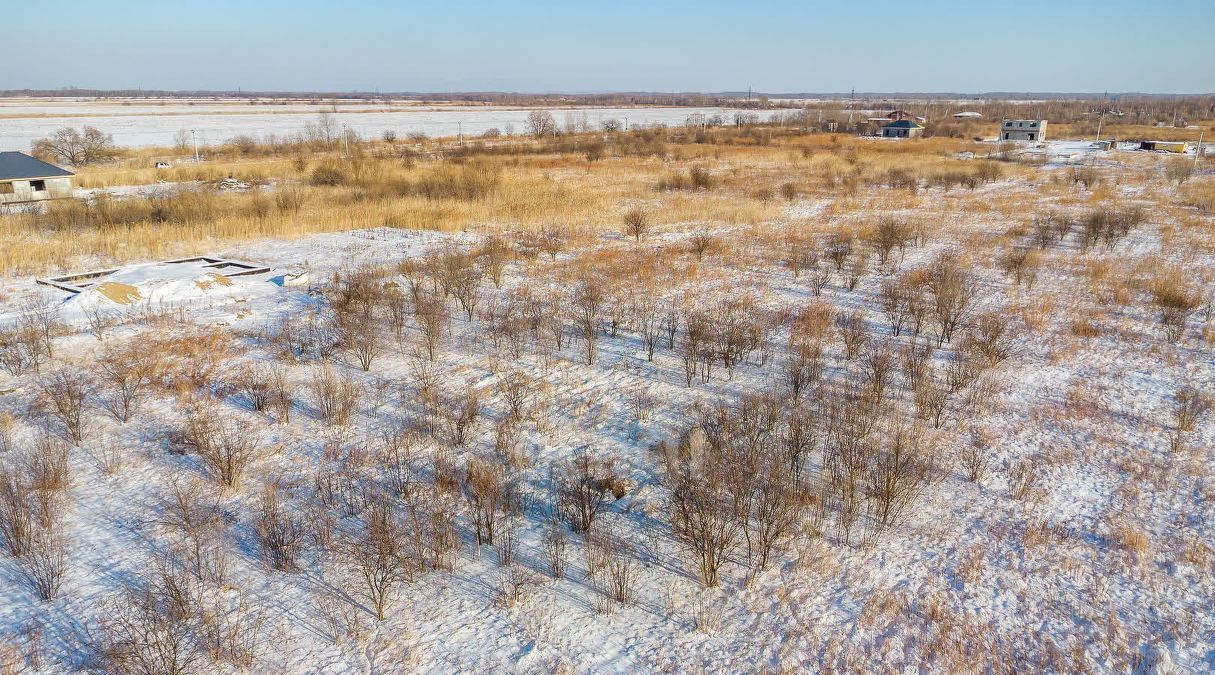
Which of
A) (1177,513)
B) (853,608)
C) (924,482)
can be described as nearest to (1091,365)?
(1177,513)

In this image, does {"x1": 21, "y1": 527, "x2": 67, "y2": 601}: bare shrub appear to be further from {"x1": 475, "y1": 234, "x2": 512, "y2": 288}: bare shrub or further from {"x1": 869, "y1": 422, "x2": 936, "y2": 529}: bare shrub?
{"x1": 475, "y1": 234, "x2": 512, "y2": 288}: bare shrub

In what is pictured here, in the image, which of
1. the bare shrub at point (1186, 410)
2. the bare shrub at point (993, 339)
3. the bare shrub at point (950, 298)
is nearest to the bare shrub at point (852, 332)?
the bare shrub at point (950, 298)

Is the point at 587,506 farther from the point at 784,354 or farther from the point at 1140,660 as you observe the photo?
the point at 784,354

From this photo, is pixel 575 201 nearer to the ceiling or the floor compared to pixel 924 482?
nearer to the ceiling

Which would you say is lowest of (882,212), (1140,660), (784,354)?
(1140,660)

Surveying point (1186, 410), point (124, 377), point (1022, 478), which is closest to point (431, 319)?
point (124, 377)

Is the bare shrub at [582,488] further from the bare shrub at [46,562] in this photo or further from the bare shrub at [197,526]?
the bare shrub at [46,562]

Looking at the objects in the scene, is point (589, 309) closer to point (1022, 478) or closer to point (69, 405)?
point (1022, 478)
